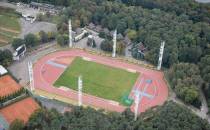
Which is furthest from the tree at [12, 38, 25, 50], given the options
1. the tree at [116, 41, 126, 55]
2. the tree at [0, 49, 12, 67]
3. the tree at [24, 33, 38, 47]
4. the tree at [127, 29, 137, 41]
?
the tree at [127, 29, 137, 41]

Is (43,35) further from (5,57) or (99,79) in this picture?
(99,79)

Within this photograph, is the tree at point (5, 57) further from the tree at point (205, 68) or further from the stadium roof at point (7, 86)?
the tree at point (205, 68)

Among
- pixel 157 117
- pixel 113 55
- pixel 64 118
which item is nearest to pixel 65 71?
pixel 113 55

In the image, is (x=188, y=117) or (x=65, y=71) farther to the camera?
(x=65, y=71)

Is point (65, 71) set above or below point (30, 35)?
below

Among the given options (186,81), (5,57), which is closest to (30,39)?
(5,57)

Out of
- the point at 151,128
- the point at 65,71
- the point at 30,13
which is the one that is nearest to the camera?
the point at 151,128

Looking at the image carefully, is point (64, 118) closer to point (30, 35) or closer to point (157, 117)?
point (157, 117)

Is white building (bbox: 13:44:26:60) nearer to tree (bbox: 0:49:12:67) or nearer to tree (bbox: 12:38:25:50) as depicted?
tree (bbox: 12:38:25:50)
